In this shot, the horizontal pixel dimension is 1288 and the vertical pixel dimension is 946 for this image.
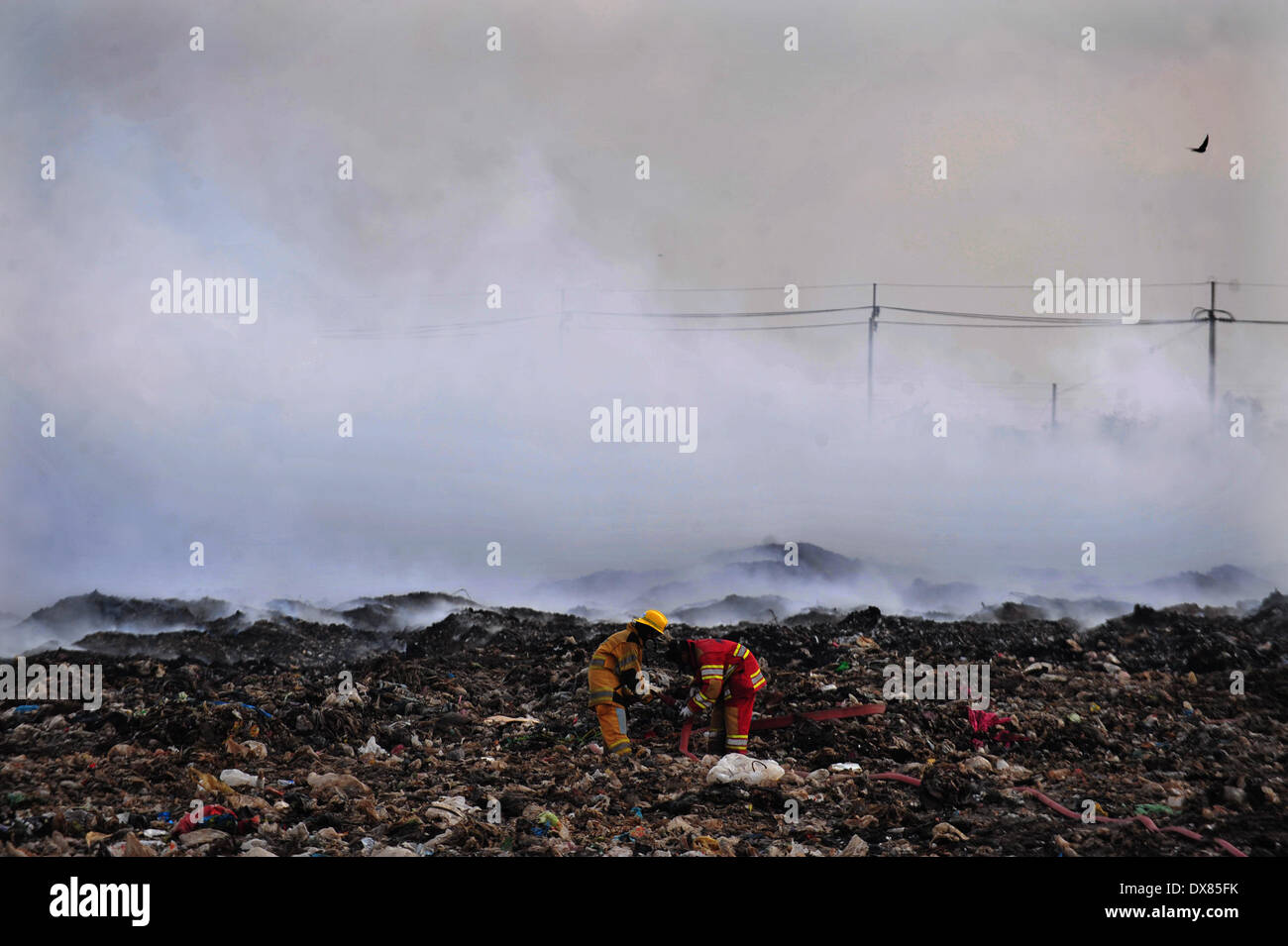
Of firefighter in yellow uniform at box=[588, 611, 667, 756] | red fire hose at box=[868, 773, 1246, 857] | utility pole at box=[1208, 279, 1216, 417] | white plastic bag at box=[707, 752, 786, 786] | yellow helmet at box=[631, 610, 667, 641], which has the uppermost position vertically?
utility pole at box=[1208, 279, 1216, 417]

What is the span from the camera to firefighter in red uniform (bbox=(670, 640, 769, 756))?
7.89m

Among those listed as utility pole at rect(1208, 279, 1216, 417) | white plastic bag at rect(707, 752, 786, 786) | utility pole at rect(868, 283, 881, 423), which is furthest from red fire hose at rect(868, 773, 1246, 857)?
utility pole at rect(1208, 279, 1216, 417)

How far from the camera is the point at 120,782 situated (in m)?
7.85

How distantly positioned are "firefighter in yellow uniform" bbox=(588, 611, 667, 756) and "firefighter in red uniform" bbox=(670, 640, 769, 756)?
0.97 ft

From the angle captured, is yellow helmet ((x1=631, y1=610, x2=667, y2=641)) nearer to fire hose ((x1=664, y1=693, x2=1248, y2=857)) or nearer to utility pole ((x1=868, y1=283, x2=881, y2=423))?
fire hose ((x1=664, y1=693, x2=1248, y2=857))

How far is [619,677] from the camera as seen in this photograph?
8156mm

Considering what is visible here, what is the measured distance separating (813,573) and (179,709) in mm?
7669

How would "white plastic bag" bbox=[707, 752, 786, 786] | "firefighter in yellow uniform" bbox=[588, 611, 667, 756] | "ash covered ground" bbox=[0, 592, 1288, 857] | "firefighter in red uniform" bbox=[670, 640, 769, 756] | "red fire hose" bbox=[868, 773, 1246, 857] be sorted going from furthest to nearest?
"firefighter in yellow uniform" bbox=[588, 611, 667, 756] → "firefighter in red uniform" bbox=[670, 640, 769, 756] → "white plastic bag" bbox=[707, 752, 786, 786] → "ash covered ground" bbox=[0, 592, 1288, 857] → "red fire hose" bbox=[868, 773, 1246, 857]

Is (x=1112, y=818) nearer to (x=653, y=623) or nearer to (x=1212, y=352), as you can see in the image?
(x=653, y=623)

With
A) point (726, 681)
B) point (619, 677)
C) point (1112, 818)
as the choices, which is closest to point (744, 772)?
point (726, 681)

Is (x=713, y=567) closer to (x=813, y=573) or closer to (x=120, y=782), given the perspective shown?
(x=813, y=573)

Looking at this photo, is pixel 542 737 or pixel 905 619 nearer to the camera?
pixel 542 737
